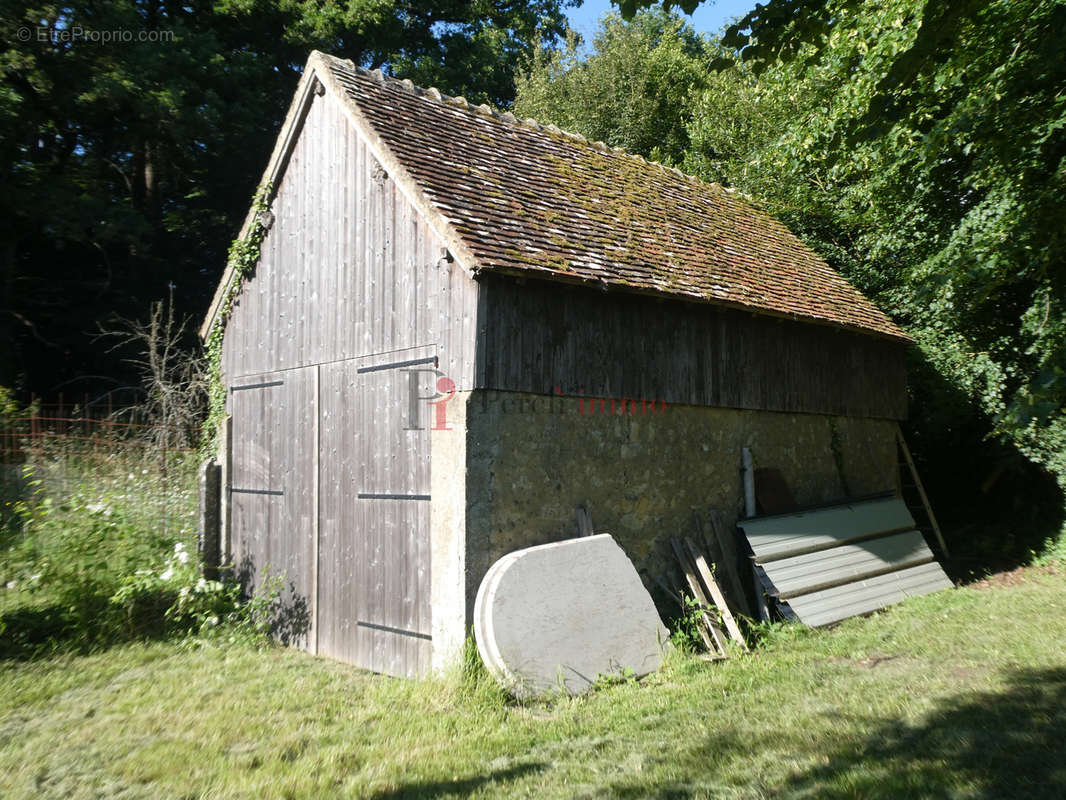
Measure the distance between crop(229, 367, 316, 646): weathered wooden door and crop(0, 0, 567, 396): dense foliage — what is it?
22.3 ft

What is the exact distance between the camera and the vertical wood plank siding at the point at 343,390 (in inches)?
300

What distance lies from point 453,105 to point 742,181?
11.0m

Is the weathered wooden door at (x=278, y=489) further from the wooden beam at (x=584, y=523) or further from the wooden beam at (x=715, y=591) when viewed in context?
the wooden beam at (x=715, y=591)

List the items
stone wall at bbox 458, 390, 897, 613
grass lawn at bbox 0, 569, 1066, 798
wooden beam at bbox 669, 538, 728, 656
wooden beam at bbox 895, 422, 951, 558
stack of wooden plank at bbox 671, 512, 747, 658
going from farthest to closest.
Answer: wooden beam at bbox 895, 422, 951, 558 → stack of wooden plank at bbox 671, 512, 747, 658 → wooden beam at bbox 669, 538, 728, 656 → stone wall at bbox 458, 390, 897, 613 → grass lawn at bbox 0, 569, 1066, 798

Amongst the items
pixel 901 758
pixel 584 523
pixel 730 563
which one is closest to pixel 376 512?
pixel 584 523

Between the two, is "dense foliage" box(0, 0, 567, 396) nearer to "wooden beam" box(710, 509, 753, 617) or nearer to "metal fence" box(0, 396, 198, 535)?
"metal fence" box(0, 396, 198, 535)

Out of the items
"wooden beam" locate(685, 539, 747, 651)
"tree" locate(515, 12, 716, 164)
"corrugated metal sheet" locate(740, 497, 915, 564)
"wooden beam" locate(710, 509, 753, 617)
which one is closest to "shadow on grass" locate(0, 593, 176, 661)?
"wooden beam" locate(685, 539, 747, 651)

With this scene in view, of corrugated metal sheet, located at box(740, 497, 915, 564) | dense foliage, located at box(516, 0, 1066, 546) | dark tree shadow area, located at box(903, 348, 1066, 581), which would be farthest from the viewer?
dark tree shadow area, located at box(903, 348, 1066, 581)

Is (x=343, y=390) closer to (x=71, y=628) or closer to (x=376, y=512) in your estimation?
(x=376, y=512)

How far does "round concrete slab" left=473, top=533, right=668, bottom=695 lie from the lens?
6.62 m

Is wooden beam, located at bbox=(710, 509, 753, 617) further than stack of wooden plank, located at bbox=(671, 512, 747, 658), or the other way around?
wooden beam, located at bbox=(710, 509, 753, 617)

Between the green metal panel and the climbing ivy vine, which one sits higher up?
the climbing ivy vine

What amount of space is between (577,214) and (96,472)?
24.2ft

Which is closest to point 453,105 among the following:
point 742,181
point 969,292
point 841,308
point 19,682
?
point 841,308
